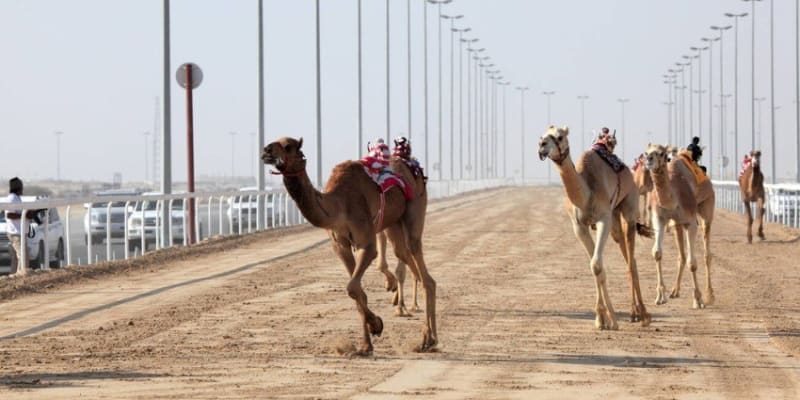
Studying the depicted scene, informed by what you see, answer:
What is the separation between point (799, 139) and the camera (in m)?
59.5

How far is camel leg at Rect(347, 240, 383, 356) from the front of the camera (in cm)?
1307

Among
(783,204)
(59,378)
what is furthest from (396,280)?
(783,204)

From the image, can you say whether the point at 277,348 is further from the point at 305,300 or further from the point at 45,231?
the point at 45,231

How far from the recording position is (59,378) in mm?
11844

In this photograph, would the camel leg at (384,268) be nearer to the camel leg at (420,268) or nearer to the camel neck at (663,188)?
the camel leg at (420,268)

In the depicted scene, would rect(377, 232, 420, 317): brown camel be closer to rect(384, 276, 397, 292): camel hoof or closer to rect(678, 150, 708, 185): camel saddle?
rect(384, 276, 397, 292): camel hoof

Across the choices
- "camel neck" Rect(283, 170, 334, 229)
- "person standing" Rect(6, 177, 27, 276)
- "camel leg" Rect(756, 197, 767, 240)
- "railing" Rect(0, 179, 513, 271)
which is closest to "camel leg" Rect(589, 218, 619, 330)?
"camel neck" Rect(283, 170, 334, 229)

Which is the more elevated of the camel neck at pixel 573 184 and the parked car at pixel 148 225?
the camel neck at pixel 573 184

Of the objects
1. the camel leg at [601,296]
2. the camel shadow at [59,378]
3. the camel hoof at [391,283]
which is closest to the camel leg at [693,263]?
the camel leg at [601,296]

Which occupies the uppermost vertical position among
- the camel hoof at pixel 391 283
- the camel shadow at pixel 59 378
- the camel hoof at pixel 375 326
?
the camel hoof at pixel 391 283

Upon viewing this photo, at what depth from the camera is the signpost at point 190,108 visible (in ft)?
107

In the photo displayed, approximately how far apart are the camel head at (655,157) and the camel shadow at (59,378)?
8.23 metres

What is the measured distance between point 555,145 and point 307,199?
3.13 meters

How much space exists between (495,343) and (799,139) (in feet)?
155
